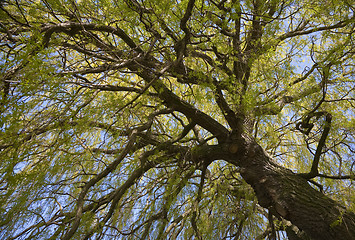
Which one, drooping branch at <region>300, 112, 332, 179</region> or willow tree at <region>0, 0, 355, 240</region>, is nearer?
willow tree at <region>0, 0, 355, 240</region>

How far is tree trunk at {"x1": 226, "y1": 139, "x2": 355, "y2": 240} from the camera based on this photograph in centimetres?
190

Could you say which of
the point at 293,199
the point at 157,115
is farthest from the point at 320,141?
the point at 157,115

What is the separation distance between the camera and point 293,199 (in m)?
2.07

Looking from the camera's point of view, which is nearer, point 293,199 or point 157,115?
point 293,199

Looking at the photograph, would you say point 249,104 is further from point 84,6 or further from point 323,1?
point 84,6

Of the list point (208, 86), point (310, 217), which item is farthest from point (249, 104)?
point (310, 217)

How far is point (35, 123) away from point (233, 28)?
1825 millimetres

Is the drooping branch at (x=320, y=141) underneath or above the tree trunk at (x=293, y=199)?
above

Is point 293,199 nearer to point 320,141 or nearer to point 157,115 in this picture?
point 320,141

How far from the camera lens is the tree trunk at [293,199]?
1897 mm

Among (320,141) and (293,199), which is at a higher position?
(320,141)

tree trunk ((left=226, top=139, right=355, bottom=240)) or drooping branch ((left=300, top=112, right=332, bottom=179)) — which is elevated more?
drooping branch ((left=300, top=112, right=332, bottom=179))

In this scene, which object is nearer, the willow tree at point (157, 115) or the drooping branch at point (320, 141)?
the willow tree at point (157, 115)

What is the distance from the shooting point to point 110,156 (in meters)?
2.83
